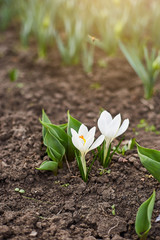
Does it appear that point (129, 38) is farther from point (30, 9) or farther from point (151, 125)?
point (151, 125)

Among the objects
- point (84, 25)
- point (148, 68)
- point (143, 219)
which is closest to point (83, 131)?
point (143, 219)

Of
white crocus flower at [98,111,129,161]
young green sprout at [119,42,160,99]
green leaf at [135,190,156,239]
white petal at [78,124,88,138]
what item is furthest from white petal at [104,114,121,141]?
young green sprout at [119,42,160,99]

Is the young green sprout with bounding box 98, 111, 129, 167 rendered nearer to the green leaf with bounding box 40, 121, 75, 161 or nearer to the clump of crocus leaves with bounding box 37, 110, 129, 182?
the clump of crocus leaves with bounding box 37, 110, 129, 182

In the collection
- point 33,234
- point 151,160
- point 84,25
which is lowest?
point 33,234

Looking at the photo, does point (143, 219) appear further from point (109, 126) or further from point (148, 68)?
point (148, 68)

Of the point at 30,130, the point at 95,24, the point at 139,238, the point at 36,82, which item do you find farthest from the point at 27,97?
the point at 95,24

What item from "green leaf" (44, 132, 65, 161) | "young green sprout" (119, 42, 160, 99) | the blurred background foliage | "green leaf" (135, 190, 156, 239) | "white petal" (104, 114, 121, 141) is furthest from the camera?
the blurred background foliage

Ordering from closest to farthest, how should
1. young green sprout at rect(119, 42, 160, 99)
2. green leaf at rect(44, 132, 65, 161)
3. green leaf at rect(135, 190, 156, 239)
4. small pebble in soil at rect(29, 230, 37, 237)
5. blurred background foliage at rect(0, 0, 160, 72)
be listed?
green leaf at rect(135, 190, 156, 239), small pebble in soil at rect(29, 230, 37, 237), green leaf at rect(44, 132, 65, 161), young green sprout at rect(119, 42, 160, 99), blurred background foliage at rect(0, 0, 160, 72)
